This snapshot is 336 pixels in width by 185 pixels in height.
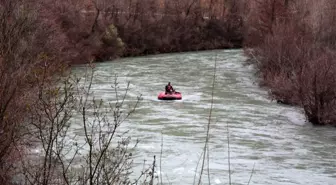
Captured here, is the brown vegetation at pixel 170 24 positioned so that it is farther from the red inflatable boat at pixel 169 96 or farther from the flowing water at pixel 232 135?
the red inflatable boat at pixel 169 96

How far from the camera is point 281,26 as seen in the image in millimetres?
27594

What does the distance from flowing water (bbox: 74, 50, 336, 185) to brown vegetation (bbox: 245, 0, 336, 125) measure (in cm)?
76

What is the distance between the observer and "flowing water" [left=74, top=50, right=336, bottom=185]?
11.8 metres

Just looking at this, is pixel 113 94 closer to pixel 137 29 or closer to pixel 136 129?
pixel 136 129

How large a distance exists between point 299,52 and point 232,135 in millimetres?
9176

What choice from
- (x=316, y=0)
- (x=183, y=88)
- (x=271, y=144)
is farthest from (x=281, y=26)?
(x=271, y=144)

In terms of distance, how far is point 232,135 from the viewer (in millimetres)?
15586

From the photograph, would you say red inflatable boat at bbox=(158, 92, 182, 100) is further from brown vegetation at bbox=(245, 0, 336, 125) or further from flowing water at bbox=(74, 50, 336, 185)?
brown vegetation at bbox=(245, 0, 336, 125)

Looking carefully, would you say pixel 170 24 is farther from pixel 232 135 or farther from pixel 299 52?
pixel 232 135

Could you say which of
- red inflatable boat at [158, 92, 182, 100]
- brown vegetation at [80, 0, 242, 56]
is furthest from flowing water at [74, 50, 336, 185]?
brown vegetation at [80, 0, 242, 56]

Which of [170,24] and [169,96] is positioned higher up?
[170,24]

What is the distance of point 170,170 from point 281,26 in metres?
18.1

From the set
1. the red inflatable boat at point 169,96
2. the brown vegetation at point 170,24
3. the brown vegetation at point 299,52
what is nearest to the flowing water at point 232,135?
the red inflatable boat at point 169,96

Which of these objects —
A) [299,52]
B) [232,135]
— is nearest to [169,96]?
[232,135]
